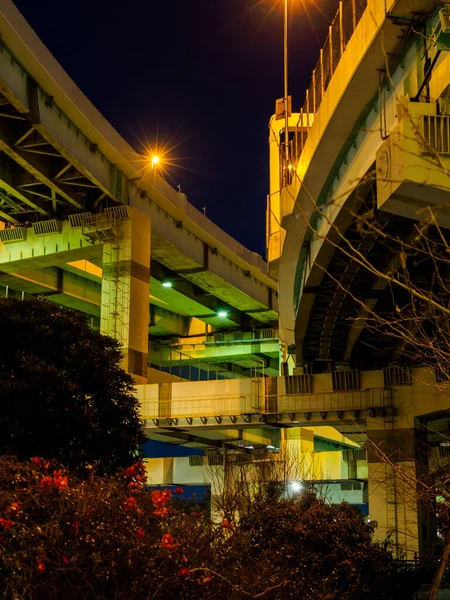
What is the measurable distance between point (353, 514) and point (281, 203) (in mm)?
8534

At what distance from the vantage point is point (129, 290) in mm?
40844

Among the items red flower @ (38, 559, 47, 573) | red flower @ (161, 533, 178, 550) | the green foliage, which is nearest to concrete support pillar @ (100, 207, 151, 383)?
the green foliage

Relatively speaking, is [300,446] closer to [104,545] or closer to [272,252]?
[272,252]

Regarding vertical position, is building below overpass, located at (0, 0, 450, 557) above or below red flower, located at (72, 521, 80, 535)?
above

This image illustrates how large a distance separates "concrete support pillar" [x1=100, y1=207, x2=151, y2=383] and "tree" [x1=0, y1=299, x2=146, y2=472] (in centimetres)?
2023

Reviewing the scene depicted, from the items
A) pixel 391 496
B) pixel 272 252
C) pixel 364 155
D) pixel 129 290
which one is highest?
pixel 129 290

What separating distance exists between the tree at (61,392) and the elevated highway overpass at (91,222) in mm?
13406

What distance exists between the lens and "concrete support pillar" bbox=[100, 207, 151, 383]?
1592 inches

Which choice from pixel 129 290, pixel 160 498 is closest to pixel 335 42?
pixel 160 498

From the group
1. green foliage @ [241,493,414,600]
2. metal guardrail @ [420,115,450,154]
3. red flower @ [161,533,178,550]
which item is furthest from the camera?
green foliage @ [241,493,414,600]

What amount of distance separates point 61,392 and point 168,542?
7718mm

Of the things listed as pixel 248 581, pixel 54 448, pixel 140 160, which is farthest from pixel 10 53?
pixel 248 581

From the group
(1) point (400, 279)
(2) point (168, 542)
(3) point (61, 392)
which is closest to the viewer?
(2) point (168, 542)

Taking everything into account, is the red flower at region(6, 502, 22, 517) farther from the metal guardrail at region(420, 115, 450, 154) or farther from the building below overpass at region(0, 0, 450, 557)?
the metal guardrail at region(420, 115, 450, 154)
